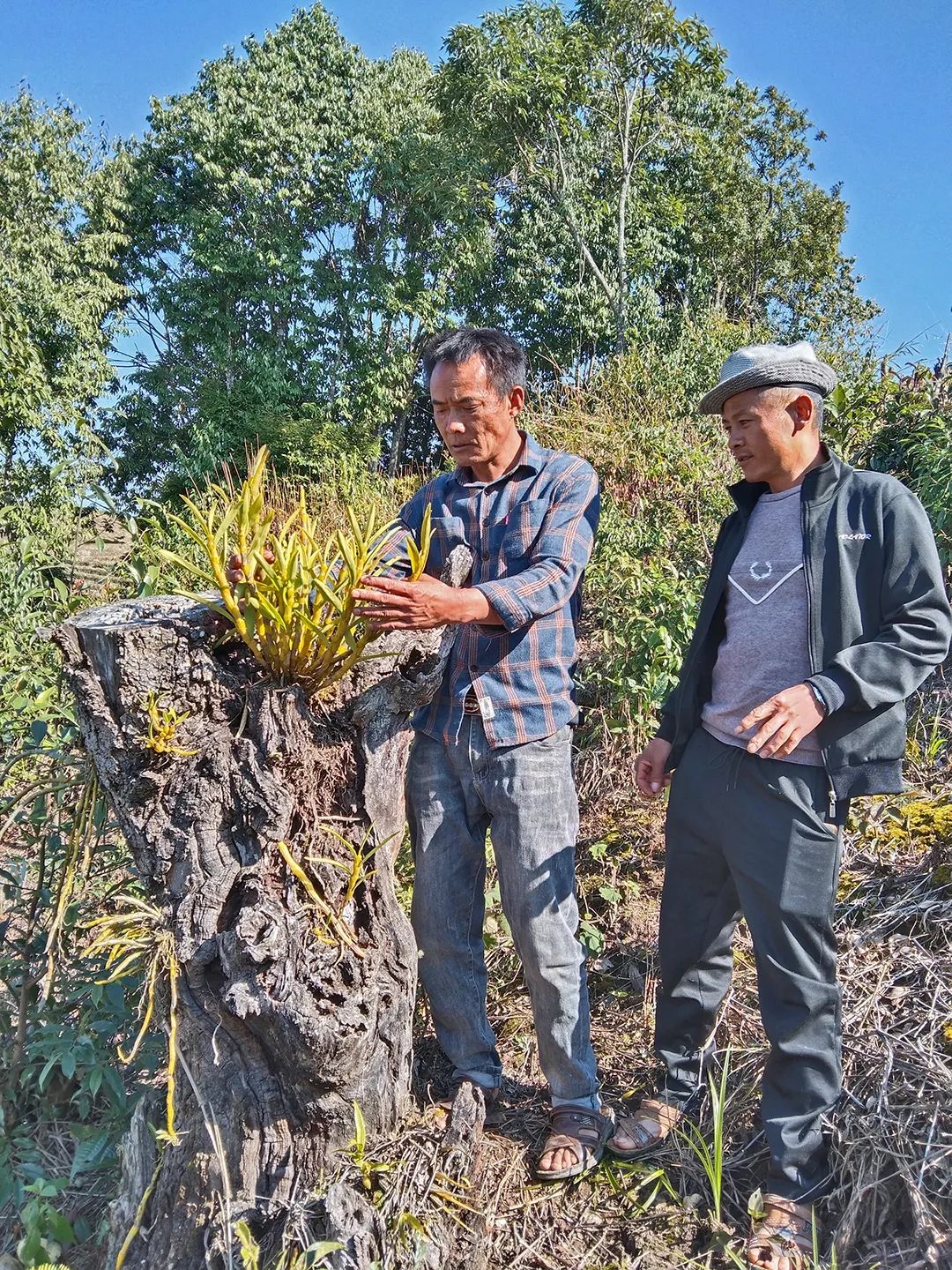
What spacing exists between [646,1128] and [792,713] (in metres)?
1.16

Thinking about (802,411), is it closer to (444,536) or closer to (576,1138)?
(444,536)

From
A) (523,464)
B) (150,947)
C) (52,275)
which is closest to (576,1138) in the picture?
(150,947)

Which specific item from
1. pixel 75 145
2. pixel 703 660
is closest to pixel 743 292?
pixel 75 145

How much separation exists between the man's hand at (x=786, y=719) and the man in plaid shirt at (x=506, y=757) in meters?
0.51

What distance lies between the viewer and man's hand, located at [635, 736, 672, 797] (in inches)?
84.7

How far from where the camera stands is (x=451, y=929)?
2.05 meters

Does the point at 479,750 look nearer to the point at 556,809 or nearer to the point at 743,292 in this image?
the point at 556,809

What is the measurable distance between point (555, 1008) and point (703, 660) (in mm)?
923

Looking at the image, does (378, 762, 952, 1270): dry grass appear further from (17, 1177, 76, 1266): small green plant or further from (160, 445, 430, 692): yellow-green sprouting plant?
(160, 445, 430, 692): yellow-green sprouting plant

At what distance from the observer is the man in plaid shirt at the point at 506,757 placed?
1949 mm

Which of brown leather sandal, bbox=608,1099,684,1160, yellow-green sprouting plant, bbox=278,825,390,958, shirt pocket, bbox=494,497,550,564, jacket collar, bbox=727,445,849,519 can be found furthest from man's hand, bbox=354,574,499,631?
brown leather sandal, bbox=608,1099,684,1160

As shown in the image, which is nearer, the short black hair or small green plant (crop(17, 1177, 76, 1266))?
small green plant (crop(17, 1177, 76, 1266))

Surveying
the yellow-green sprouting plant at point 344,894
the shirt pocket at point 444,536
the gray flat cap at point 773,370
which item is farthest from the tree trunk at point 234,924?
the gray flat cap at point 773,370

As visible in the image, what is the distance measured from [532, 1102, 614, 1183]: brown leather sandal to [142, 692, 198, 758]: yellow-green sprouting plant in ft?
4.18
